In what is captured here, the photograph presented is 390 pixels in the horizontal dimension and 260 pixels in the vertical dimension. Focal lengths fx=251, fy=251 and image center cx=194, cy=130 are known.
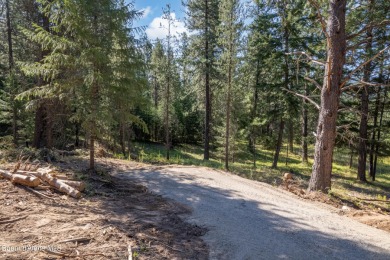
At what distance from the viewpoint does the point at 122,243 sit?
3303mm

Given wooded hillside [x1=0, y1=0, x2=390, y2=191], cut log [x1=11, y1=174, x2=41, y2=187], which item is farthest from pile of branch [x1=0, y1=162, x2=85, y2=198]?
wooded hillside [x1=0, y1=0, x2=390, y2=191]

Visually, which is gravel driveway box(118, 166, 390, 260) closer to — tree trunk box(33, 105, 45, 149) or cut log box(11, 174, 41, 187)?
cut log box(11, 174, 41, 187)

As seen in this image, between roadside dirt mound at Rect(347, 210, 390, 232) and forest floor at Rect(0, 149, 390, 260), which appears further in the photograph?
roadside dirt mound at Rect(347, 210, 390, 232)

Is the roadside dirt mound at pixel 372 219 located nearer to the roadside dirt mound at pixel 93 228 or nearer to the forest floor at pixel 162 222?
the forest floor at pixel 162 222

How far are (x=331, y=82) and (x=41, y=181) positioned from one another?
7.48 meters

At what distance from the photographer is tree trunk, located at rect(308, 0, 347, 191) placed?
661 cm

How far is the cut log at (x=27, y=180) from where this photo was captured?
520 cm

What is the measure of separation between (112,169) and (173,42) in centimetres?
1081

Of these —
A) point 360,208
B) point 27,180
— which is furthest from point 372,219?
point 27,180

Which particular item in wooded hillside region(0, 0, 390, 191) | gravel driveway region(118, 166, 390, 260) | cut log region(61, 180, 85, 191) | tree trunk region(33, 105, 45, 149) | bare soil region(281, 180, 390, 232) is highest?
wooded hillside region(0, 0, 390, 191)

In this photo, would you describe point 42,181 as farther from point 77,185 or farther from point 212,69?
point 212,69

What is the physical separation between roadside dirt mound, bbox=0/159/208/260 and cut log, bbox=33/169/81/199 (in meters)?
0.15

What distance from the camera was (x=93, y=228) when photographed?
3.66 meters

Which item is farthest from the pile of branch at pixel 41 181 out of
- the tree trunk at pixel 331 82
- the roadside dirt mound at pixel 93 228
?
the tree trunk at pixel 331 82
